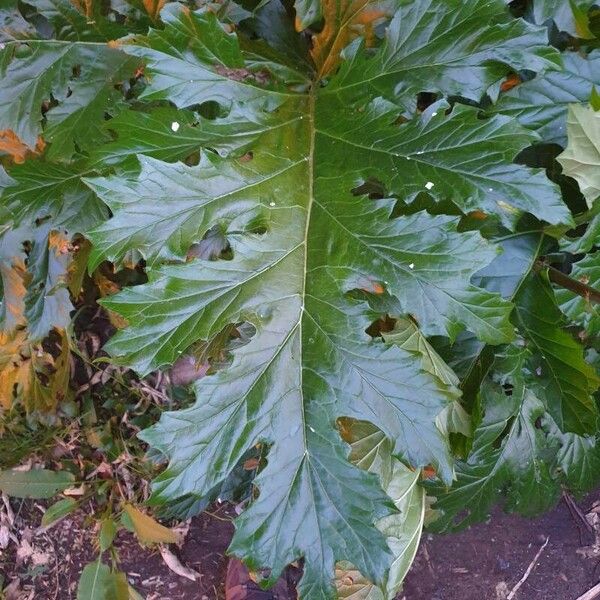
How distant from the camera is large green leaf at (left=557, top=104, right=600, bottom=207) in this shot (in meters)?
0.93

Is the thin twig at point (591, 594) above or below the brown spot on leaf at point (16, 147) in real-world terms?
below

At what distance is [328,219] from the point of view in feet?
3.10

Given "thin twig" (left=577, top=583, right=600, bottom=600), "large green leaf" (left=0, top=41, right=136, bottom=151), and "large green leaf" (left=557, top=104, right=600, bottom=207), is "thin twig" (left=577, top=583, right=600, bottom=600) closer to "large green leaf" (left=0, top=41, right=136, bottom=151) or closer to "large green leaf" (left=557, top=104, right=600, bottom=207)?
"large green leaf" (left=557, top=104, right=600, bottom=207)

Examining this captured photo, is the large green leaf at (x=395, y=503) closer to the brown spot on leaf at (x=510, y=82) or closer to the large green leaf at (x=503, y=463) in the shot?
the large green leaf at (x=503, y=463)

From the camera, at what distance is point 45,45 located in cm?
111

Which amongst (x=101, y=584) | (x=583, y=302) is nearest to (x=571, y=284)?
(x=583, y=302)

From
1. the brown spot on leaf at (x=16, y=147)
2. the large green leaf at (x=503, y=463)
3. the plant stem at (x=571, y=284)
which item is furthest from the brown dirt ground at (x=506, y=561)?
the brown spot on leaf at (x=16, y=147)

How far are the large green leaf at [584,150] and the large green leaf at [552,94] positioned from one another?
9 centimetres

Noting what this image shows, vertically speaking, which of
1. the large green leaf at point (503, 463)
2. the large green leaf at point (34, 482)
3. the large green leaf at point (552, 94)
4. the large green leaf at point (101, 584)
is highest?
the large green leaf at point (552, 94)

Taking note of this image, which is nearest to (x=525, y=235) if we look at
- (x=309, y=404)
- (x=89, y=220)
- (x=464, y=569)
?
(x=309, y=404)

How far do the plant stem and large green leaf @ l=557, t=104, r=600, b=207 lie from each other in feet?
0.47

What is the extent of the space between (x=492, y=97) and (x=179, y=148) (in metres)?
0.47

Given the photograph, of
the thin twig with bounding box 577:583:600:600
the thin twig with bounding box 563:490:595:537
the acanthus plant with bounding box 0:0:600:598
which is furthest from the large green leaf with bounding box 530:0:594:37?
the thin twig with bounding box 577:583:600:600

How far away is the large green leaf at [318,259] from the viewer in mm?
846
